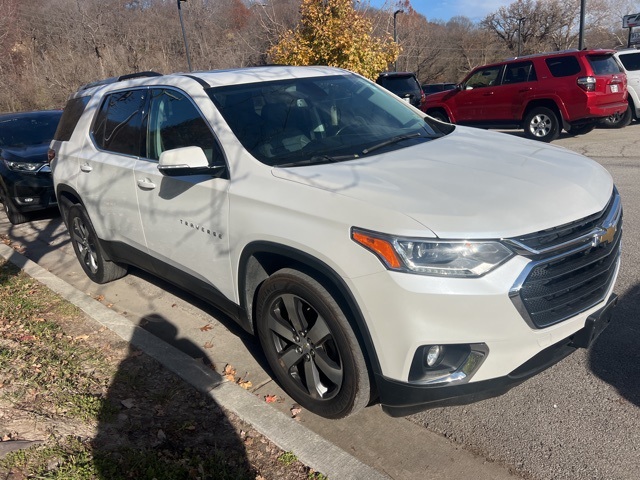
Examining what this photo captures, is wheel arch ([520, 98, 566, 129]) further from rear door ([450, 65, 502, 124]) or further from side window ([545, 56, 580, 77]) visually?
rear door ([450, 65, 502, 124])

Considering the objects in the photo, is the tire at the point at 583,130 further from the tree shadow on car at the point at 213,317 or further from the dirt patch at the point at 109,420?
the dirt patch at the point at 109,420

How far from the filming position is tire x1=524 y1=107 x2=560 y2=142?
12.4 m

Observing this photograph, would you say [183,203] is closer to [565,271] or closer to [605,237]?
[565,271]

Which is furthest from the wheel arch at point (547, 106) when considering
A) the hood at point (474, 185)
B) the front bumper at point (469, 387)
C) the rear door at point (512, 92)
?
the front bumper at point (469, 387)

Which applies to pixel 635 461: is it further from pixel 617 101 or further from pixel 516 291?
pixel 617 101

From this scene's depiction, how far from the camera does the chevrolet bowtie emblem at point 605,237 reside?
2795mm

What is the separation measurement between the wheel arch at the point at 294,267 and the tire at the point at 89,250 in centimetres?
251

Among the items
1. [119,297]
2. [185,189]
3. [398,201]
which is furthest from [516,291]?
[119,297]

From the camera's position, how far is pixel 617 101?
40.3ft

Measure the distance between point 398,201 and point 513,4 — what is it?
4861 centimetres

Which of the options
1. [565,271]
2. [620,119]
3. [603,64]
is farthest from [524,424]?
[620,119]

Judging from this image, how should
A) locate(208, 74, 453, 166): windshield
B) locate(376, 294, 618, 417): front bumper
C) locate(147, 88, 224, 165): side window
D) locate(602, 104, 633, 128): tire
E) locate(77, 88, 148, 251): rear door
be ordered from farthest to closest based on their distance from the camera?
locate(602, 104, 633, 128): tire → locate(77, 88, 148, 251): rear door → locate(147, 88, 224, 165): side window → locate(208, 74, 453, 166): windshield → locate(376, 294, 618, 417): front bumper

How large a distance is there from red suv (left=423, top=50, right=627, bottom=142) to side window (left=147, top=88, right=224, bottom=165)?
10231mm

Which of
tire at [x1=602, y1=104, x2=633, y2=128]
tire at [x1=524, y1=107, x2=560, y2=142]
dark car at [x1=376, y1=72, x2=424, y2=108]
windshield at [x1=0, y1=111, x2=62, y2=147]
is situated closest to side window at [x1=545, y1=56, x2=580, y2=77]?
tire at [x1=524, y1=107, x2=560, y2=142]
